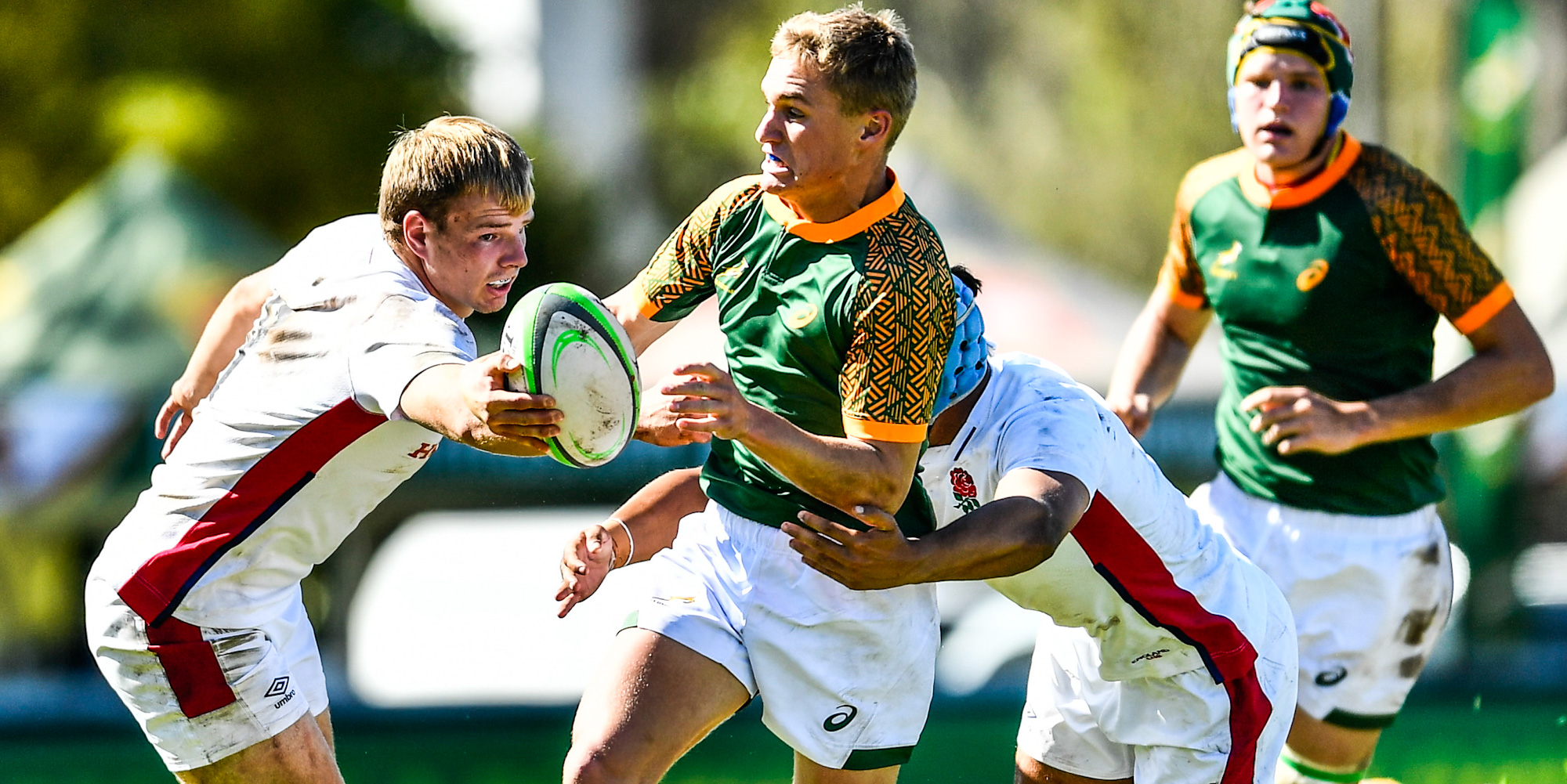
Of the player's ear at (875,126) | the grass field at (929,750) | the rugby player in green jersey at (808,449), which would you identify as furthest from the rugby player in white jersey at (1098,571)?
the grass field at (929,750)

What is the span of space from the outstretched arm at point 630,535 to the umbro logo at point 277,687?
72 cm

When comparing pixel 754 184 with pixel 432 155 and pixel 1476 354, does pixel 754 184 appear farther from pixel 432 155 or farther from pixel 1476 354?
pixel 1476 354

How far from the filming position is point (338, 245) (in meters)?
4.25

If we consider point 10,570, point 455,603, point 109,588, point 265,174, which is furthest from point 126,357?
point 109,588

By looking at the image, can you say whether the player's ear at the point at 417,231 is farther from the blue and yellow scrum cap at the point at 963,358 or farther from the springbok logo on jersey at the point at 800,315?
the blue and yellow scrum cap at the point at 963,358

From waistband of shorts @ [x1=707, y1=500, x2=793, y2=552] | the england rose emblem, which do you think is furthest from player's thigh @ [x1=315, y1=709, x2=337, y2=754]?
the england rose emblem

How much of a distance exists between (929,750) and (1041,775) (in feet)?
8.58

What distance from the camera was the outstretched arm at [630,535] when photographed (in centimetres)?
430

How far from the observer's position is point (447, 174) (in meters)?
4.14

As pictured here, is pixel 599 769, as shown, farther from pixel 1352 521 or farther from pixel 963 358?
pixel 1352 521

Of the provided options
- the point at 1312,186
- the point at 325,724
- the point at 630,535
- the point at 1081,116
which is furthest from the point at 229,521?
the point at 1081,116

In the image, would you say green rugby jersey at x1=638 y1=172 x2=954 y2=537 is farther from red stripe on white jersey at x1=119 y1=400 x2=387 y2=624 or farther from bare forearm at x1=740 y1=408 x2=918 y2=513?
red stripe on white jersey at x1=119 y1=400 x2=387 y2=624

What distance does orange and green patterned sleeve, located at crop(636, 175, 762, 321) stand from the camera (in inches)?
172

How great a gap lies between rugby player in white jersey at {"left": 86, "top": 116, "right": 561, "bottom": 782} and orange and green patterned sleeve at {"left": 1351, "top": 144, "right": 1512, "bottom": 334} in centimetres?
266
